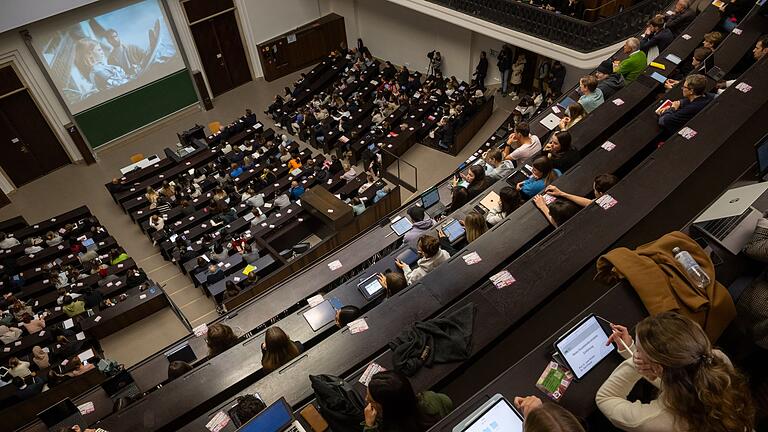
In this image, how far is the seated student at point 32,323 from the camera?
873cm

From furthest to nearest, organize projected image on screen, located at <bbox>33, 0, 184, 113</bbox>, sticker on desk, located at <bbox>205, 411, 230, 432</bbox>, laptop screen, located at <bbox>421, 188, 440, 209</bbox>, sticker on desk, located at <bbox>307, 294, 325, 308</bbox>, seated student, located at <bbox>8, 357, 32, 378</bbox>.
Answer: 1. projected image on screen, located at <bbox>33, 0, 184, 113</bbox>
2. seated student, located at <bbox>8, 357, 32, 378</bbox>
3. laptop screen, located at <bbox>421, 188, 440, 209</bbox>
4. sticker on desk, located at <bbox>307, 294, 325, 308</bbox>
5. sticker on desk, located at <bbox>205, 411, 230, 432</bbox>

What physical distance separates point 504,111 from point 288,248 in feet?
23.3

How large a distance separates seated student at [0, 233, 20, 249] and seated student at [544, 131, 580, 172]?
10.9 meters

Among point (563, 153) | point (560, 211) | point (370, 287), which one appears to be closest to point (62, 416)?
point (370, 287)

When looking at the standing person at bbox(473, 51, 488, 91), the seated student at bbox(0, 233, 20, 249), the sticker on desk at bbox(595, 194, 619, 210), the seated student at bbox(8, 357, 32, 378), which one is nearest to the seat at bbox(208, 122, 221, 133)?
the seated student at bbox(0, 233, 20, 249)

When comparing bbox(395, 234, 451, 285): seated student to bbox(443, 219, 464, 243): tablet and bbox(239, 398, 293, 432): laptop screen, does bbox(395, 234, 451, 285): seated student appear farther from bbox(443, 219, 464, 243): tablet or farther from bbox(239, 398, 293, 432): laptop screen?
bbox(239, 398, 293, 432): laptop screen

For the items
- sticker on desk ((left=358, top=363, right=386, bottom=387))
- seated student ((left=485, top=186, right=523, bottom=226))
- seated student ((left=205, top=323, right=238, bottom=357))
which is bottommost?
seated student ((left=205, top=323, right=238, bottom=357))

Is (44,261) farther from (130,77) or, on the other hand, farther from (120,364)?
(130,77)

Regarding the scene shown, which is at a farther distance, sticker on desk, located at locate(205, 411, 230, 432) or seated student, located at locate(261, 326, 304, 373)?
seated student, located at locate(261, 326, 304, 373)

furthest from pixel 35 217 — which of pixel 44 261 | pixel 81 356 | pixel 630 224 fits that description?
pixel 630 224

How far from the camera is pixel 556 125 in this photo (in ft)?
24.5

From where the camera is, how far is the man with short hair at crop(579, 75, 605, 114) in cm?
691

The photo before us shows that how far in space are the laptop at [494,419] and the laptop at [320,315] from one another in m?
2.75

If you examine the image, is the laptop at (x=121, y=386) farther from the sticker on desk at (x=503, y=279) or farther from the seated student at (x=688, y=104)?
the seated student at (x=688, y=104)
